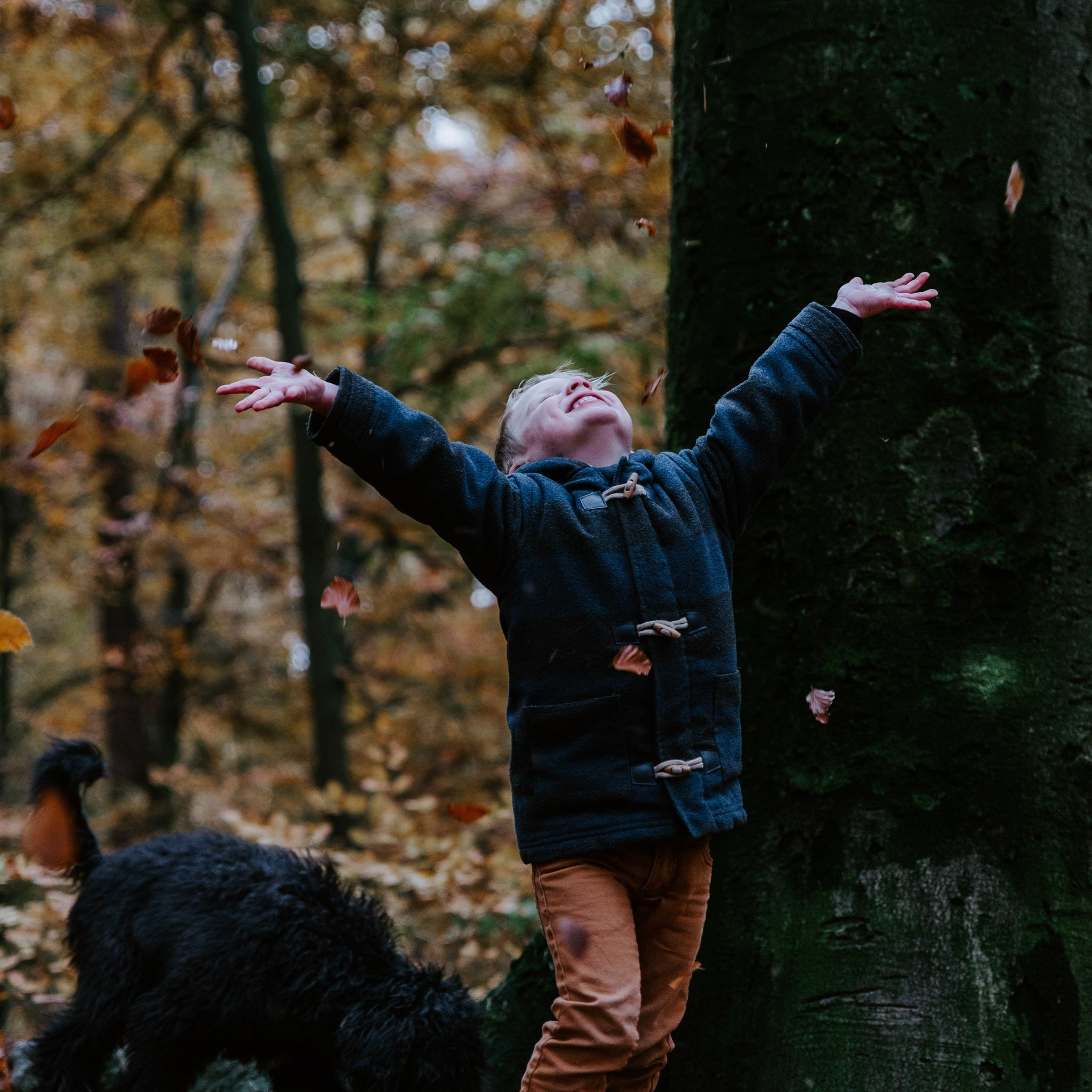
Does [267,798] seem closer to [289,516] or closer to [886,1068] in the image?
→ [289,516]

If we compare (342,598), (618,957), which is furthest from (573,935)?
(342,598)

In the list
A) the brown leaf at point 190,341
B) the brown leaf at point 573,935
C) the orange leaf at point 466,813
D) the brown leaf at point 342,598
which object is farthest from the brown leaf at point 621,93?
the brown leaf at point 573,935

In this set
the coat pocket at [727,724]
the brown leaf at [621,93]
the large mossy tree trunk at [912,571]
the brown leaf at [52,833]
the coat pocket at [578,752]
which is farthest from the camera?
the brown leaf at [52,833]

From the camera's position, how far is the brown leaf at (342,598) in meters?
3.02

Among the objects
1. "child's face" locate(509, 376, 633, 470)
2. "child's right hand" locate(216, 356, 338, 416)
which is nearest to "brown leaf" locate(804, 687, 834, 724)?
"child's face" locate(509, 376, 633, 470)

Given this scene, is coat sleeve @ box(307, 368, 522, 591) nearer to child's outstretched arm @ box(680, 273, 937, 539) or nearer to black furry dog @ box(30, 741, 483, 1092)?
child's outstretched arm @ box(680, 273, 937, 539)

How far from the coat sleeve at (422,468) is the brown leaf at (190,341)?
35.4 inches

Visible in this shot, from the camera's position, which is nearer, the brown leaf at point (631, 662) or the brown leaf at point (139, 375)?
the brown leaf at point (631, 662)

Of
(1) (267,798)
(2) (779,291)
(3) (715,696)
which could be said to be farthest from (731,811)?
(1) (267,798)

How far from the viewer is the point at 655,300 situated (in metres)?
10.5

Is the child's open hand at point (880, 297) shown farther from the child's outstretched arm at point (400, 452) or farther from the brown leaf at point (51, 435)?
the brown leaf at point (51, 435)

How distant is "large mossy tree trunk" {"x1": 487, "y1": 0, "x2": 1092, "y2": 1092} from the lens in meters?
2.67

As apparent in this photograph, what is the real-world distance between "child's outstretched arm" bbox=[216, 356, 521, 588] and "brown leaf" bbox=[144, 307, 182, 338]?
966 mm

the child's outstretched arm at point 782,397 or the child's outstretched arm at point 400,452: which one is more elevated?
the child's outstretched arm at point 782,397
